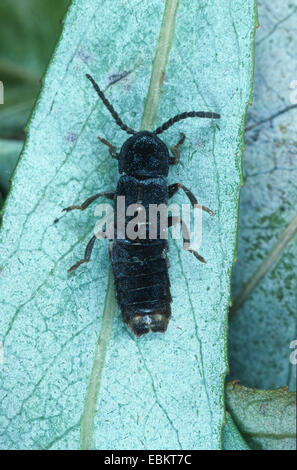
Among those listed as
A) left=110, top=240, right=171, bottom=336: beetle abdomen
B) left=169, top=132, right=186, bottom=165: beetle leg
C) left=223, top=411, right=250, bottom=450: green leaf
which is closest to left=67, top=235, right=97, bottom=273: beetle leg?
left=110, top=240, right=171, bottom=336: beetle abdomen

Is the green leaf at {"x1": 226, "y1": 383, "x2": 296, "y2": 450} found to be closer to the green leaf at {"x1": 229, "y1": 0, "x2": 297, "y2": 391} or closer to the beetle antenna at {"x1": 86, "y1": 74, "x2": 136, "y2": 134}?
the green leaf at {"x1": 229, "y1": 0, "x2": 297, "y2": 391}

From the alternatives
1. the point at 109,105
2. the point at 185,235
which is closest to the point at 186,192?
the point at 185,235

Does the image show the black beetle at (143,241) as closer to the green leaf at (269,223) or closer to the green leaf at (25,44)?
the green leaf at (269,223)

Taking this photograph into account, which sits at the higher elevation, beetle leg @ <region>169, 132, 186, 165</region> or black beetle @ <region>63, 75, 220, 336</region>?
beetle leg @ <region>169, 132, 186, 165</region>
